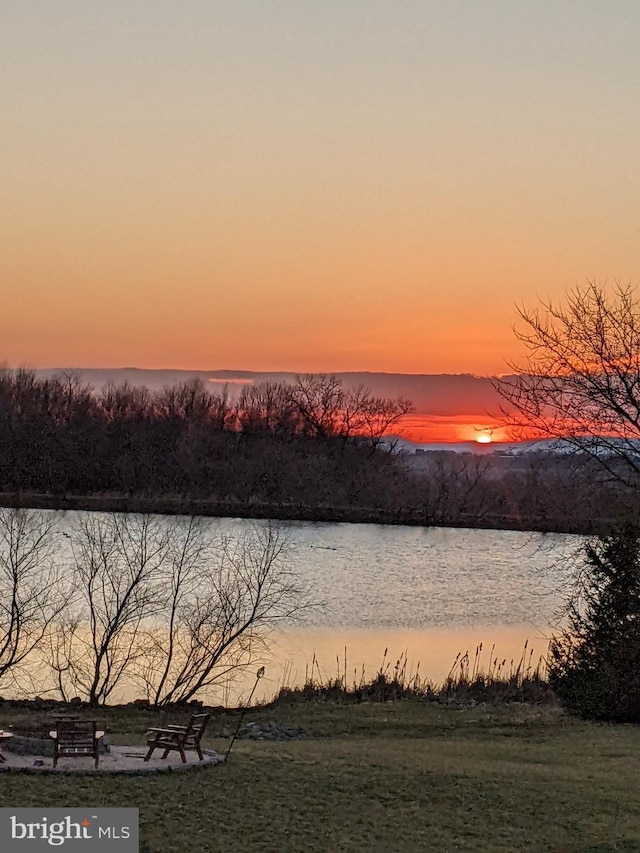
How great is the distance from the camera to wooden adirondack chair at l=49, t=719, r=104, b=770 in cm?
1269

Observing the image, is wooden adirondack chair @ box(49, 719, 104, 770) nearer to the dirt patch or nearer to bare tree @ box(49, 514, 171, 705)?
the dirt patch

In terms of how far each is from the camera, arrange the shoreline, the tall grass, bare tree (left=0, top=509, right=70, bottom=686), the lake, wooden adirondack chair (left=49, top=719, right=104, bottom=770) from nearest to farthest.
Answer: wooden adirondack chair (left=49, top=719, right=104, bottom=770) → the tall grass → bare tree (left=0, top=509, right=70, bottom=686) → the lake → the shoreline

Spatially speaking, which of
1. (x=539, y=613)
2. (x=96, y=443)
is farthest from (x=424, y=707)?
(x=96, y=443)

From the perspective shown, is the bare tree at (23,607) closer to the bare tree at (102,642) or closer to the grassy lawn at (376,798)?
the bare tree at (102,642)

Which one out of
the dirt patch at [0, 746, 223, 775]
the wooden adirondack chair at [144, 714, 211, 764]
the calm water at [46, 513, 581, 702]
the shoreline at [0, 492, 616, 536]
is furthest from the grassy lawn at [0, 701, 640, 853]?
the shoreline at [0, 492, 616, 536]

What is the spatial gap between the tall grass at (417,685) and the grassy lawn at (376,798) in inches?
268

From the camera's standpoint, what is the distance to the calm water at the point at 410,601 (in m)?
28.1

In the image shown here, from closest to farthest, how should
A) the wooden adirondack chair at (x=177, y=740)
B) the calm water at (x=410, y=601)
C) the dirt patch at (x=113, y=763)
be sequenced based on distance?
the dirt patch at (x=113, y=763) → the wooden adirondack chair at (x=177, y=740) → the calm water at (x=410, y=601)

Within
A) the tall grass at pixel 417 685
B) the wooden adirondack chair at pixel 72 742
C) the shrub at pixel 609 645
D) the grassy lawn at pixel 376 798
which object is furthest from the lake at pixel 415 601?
the wooden adirondack chair at pixel 72 742

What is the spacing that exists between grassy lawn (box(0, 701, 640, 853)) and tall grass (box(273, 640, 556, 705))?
6.80m

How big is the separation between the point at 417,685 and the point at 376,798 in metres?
13.0

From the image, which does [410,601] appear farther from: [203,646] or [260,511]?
[260,511]

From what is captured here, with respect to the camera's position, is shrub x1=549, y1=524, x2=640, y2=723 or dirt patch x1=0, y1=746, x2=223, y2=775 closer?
dirt patch x1=0, y1=746, x2=223, y2=775

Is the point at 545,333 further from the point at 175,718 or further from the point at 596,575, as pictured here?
the point at 175,718
